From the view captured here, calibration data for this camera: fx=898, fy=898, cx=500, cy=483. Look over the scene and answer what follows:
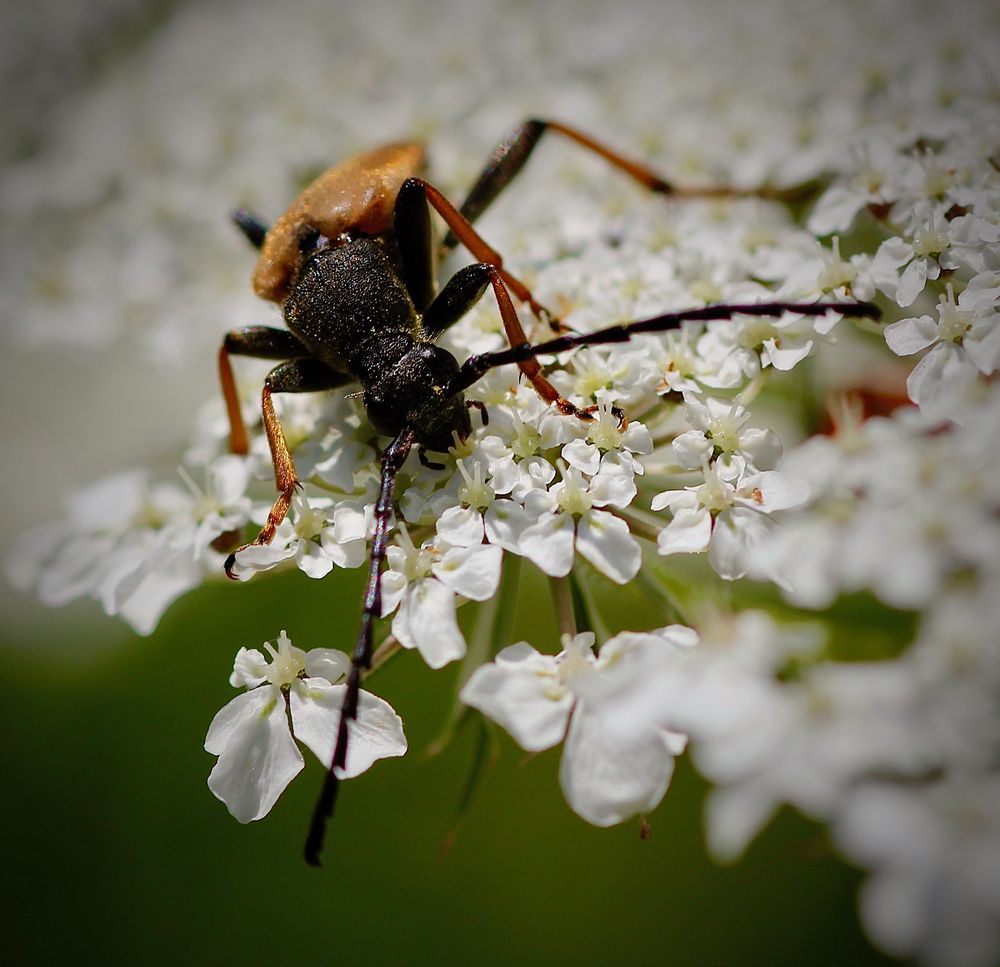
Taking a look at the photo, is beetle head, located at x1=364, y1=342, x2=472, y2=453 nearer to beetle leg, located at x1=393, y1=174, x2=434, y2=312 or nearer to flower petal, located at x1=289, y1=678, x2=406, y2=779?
beetle leg, located at x1=393, y1=174, x2=434, y2=312

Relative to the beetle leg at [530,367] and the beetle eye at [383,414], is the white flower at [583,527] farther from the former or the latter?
the beetle eye at [383,414]

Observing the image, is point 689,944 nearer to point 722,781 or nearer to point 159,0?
point 722,781

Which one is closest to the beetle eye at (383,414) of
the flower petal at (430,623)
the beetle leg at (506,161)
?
the flower petal at (430,623)

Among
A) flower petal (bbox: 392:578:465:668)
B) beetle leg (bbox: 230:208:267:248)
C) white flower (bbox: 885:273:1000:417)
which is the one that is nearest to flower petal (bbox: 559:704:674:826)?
flower petal (bbox: 392:578:465:668)

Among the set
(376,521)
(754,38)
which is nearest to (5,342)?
(376,521)

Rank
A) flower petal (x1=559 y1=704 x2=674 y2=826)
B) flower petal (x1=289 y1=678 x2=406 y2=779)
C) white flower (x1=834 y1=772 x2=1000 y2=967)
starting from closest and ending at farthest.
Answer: white flower (x1=834 y1=772 x2=1000 y2=967)
flower petal (x1=559 y1=704 x2=674 y2=826)
flower petal (x1=289 y1=678 x2=406 y2=779)

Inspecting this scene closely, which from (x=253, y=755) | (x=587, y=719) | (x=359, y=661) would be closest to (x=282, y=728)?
(x=253, y=755)
